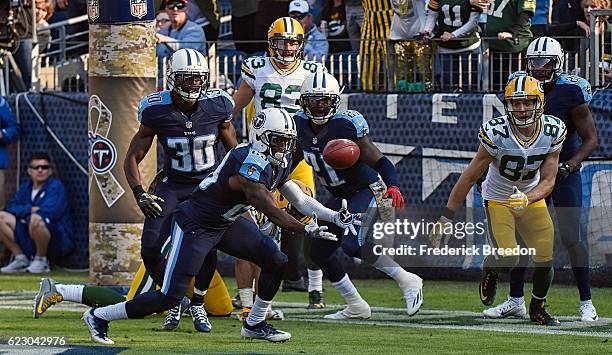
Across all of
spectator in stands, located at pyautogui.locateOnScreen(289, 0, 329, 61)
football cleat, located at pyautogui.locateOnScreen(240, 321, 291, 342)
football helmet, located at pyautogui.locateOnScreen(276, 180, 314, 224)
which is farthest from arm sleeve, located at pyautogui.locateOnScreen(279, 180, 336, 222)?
spectator in stands, located at pyautogui.locateOnScreen(289, 0, 329, 61)

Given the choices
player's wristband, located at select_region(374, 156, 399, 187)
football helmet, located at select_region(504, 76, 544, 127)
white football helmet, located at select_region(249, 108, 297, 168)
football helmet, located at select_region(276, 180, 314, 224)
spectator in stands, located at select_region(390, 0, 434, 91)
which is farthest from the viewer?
spectator in stands, located at select_region(390, 0, 434, 91)

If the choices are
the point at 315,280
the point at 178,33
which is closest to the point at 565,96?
the point at 315,280

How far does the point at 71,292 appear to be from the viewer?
920 centimetres

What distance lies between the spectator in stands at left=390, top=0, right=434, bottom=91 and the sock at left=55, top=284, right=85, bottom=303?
4222 millimetres

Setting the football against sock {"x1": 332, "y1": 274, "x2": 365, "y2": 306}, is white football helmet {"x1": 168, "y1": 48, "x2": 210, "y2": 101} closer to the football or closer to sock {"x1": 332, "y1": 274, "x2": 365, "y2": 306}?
the football

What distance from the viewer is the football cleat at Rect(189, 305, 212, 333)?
30.2 feet

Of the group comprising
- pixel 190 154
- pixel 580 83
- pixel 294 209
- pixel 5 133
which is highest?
pixel 580 83

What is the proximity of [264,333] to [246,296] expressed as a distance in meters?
1.37

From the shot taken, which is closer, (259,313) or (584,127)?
(259,313)

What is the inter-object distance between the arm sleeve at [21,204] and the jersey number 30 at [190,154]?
14.8 ft

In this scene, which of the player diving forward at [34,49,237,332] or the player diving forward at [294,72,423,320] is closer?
the player diving forward at [34,49,237,332]

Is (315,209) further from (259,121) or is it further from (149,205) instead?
(149,205)

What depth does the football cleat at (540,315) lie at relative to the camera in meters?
9.49

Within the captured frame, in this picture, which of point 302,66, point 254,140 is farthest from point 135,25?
point 254,140
